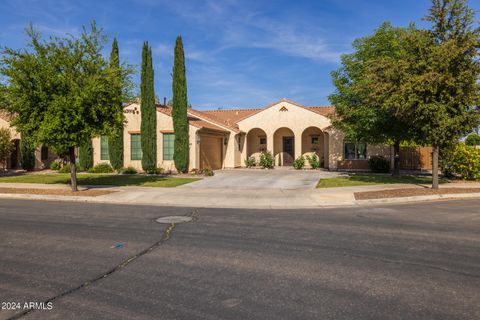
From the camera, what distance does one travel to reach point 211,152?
88.6 ft

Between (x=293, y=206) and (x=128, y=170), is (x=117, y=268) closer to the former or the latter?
(x=293, y=206)

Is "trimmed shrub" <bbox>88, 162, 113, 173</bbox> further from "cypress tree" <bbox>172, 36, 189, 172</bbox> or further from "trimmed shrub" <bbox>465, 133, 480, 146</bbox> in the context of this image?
"trimmed shrub" <bbox>465, 133, 480, 146</bbox>

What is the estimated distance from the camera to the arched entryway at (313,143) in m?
29.5

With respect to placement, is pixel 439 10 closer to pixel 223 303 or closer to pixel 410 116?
pixel 410 116

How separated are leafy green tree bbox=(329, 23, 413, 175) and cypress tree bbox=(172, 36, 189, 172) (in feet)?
32.4

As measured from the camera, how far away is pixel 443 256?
5867mm

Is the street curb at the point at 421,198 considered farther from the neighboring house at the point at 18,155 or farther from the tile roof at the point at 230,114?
the neighboring house at the point at 18,155

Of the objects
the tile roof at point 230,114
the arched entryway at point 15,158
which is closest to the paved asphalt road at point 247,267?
the arched entryway at point 15,158

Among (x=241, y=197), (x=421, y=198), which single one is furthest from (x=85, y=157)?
(x=421, y=198)

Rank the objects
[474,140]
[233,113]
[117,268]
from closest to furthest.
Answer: [117,268] < [474,140] < [233,113]

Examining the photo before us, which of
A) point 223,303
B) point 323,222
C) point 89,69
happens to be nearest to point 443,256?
point 323,222

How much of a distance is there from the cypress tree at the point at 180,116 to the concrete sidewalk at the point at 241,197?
7736mm

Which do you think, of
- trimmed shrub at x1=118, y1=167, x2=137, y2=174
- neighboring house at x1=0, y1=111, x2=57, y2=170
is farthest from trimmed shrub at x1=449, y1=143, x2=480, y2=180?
neighboring house at x1=0, y1=111, x2=57, y2=170

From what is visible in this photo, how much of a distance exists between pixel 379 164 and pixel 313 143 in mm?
6534
